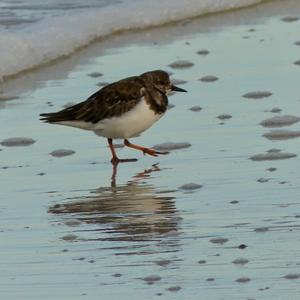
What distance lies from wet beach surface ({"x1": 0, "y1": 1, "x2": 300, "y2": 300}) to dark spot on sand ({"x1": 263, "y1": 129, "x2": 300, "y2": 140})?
12 millimetres

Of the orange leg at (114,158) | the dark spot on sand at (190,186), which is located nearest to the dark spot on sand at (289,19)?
the orange leg at (114,158)

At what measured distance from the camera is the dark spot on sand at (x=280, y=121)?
812 cm

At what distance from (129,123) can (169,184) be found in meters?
0.92

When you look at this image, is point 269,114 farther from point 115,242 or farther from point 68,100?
point 115,242

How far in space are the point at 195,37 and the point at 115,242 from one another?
17.1 ft

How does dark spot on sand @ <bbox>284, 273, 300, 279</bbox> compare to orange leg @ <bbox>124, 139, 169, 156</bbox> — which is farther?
orange leg @ <bbox>124, 139, 169, 156</bbox>

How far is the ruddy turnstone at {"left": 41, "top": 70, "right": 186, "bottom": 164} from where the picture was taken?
804 centimetres

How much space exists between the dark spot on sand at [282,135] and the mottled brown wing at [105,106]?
82 cm

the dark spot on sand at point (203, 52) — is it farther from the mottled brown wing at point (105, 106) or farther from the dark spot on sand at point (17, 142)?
the dark spot on sand at point (17, 142)

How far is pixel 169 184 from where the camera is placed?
7211 mm

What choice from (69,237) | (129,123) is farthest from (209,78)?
(69,237)

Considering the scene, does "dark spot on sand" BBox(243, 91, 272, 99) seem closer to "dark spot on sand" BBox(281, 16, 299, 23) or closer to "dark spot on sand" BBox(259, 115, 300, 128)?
"dark spot on sand" BBox(259, 115, 300, 128)

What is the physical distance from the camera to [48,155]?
7.87m

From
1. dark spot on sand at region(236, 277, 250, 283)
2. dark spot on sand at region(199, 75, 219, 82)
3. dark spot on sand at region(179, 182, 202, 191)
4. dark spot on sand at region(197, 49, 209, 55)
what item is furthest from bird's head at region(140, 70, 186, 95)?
dark spot on sand at region(236, 277, 250, 283)
